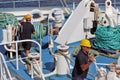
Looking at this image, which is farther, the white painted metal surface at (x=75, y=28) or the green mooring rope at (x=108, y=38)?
the white painted metal surface at (x=75, y=28)

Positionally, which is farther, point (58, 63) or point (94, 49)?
point (94, 49)

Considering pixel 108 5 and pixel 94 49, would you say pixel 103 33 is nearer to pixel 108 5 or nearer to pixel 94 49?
pixel 94 49

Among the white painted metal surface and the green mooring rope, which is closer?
the green mooring rope

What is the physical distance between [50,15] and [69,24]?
2372 mm

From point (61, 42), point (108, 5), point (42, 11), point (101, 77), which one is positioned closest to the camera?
point (101, 77)

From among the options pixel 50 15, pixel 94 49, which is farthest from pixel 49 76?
pixel 50 15

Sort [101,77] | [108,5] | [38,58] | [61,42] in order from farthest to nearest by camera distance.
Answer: [108,5] < [61,42] < [38,58] < [101,77]

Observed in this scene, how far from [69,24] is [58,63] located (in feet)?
8.08

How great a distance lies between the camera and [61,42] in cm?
932

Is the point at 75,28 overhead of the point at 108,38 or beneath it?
overhead

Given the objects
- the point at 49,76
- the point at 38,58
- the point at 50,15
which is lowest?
the point at 49,76

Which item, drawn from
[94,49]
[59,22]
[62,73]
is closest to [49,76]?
[62,73]

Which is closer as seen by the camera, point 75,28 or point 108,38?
point 108,38

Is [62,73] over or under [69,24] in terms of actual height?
under
